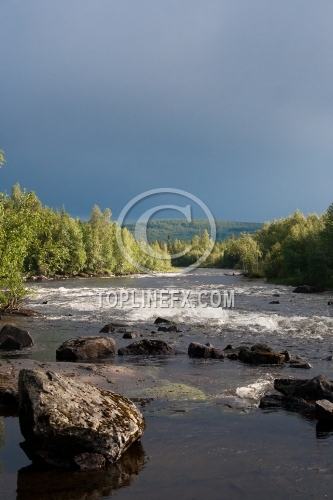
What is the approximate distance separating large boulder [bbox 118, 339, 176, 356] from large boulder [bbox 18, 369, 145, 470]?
968cm

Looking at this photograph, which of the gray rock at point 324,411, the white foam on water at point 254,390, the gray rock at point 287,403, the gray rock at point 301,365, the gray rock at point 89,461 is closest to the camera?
the gray rock at point 89,461

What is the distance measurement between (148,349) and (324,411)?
997cm

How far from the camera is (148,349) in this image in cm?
1927

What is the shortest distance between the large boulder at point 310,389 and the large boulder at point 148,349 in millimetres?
7206

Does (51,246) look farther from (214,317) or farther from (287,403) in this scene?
(287,403)

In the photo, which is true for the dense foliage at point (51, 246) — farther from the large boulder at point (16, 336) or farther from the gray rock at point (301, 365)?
the gray rock at point (301, 365)

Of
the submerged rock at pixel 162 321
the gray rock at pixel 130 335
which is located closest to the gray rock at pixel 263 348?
the gray rock at pixel 130 335

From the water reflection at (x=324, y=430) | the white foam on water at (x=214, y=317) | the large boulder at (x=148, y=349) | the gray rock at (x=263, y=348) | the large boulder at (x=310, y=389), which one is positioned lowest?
the white foam on water at (x=214, y=317)

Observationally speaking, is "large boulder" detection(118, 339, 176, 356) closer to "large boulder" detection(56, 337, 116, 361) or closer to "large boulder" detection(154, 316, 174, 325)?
"large boulder" detection(56, 337, 116, 361)

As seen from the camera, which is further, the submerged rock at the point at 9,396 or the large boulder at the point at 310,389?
the large boulder at the point at 310,389

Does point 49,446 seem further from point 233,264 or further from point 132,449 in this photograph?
point 233,264

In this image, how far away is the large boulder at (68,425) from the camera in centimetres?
822

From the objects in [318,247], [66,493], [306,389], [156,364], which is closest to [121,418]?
[66,493]

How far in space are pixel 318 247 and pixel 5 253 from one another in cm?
5987
